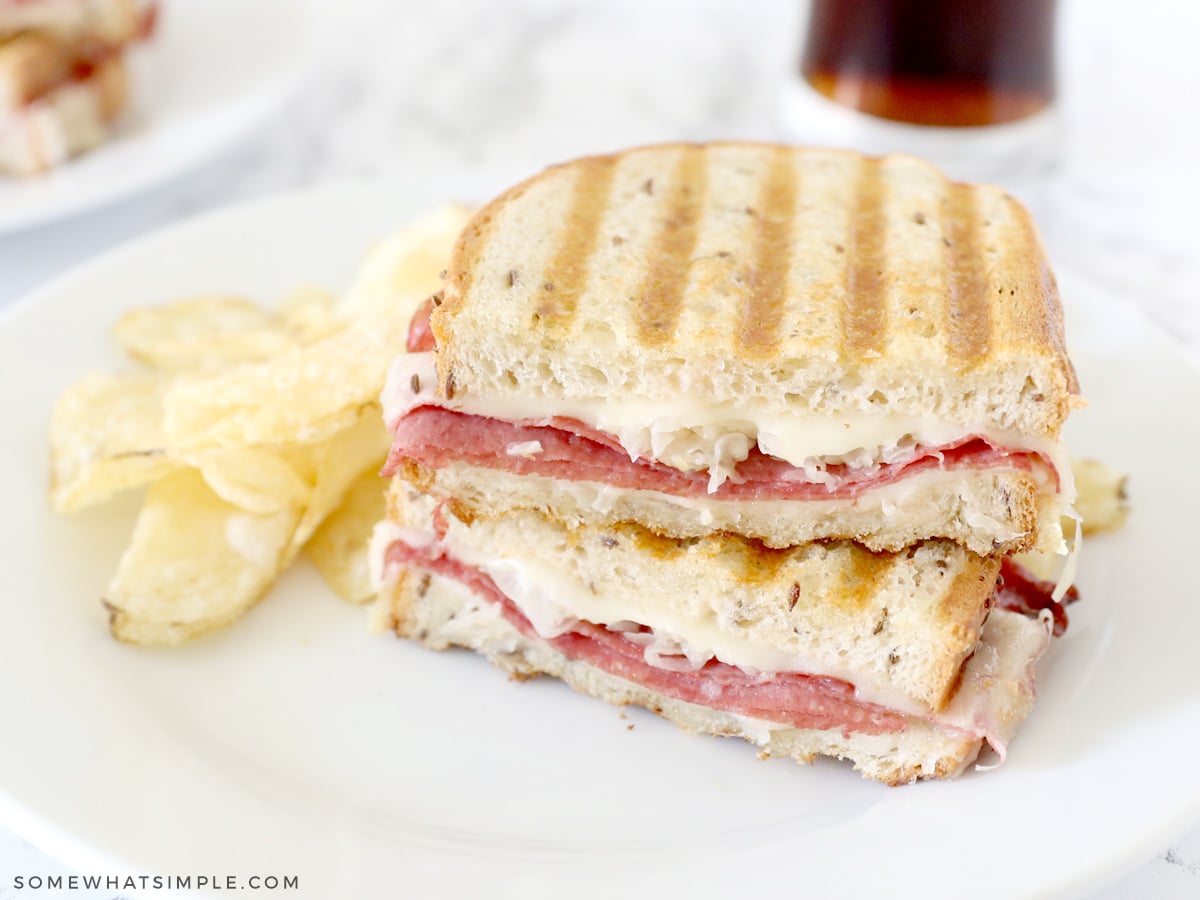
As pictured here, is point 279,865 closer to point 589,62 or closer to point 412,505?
point 412,505

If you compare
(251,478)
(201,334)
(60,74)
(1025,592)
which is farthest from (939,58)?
(60,74)

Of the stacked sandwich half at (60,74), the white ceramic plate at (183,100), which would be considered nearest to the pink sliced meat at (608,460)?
the white ceramic plate at (183,100)

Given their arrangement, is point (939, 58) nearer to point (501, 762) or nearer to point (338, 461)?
point (338, 461)

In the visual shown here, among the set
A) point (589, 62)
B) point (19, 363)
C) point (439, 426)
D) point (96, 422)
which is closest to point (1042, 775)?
point (439, 426)

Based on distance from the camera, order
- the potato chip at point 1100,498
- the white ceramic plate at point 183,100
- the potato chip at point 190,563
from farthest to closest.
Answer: the white ceramic plate at point 183,100, the potato chip at point 1100,498, the potato chip at point 190,563

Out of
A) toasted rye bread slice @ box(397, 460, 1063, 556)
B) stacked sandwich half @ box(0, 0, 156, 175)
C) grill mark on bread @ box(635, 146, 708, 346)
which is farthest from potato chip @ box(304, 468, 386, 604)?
stacked sandwich half @ box(0, 0, 156, 175)

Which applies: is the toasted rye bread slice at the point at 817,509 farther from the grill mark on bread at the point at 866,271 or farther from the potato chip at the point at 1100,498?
the potato chip at the point at 1100,498
